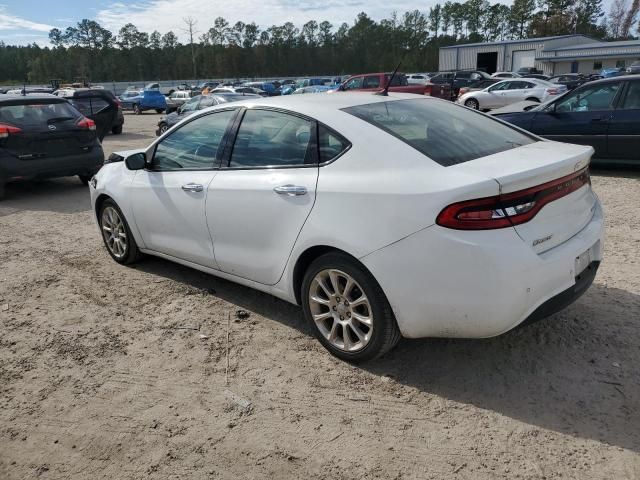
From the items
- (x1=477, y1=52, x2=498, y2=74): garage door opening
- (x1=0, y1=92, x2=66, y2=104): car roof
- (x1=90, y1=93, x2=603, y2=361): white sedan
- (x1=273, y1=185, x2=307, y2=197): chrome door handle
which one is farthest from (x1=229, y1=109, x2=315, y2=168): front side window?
(x1=477, y1=52, x2=498, y2=74): garage door opening

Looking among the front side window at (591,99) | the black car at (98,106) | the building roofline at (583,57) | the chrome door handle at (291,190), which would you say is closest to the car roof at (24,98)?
the chrome door handle at (291,190)

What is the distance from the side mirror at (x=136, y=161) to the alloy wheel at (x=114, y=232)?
2.14 feet

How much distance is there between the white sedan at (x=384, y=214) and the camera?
2682mm

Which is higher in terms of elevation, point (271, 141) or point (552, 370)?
point (271, 141)

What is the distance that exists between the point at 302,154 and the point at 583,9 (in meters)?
124

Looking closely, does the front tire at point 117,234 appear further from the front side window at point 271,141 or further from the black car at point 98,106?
the black car at point 98,106

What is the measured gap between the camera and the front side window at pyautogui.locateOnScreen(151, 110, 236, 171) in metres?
4.06

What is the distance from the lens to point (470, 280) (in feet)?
8.72

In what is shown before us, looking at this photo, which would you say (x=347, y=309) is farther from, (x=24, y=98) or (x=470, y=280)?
(x=24, y=98)

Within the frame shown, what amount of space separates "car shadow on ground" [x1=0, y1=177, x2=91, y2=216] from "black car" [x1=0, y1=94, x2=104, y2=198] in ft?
1.25

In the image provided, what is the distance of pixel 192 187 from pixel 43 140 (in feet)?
18.9

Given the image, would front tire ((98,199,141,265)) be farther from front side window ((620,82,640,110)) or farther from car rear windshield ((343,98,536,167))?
front side window ((620,82,640,110))

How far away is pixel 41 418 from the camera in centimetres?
300

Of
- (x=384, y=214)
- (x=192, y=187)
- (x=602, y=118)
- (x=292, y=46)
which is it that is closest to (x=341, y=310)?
(x=384, y=214)
